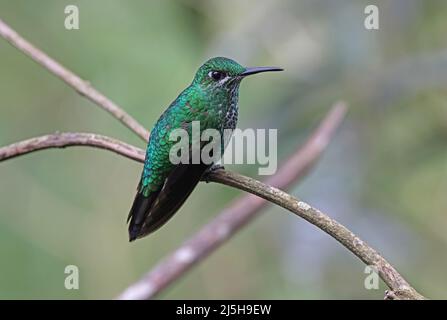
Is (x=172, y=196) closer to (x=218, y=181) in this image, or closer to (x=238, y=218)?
(x=218, y=181)

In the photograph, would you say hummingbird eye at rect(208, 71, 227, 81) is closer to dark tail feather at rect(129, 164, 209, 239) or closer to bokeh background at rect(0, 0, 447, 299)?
dark tail feather at rect(129, 164, 209, 239)

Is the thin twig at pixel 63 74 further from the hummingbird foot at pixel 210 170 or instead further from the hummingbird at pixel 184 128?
the hummingbird foot at pixel 210 170

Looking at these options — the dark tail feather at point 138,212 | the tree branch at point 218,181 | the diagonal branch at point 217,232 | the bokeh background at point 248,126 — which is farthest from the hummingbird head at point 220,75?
the bokeh background at point 248,126

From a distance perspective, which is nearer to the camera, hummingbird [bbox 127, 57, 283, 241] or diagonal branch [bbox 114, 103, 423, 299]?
diagonal branch [bbox 114, 103, 423, 299]

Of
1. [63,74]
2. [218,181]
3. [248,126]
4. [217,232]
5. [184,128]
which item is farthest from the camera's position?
[248,126]

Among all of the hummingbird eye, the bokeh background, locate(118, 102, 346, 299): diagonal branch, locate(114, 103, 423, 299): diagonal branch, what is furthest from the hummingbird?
the bokeh background

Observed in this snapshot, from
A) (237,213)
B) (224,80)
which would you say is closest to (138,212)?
(224,80)
